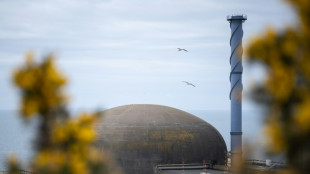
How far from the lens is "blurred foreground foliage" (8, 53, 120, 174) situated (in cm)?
744

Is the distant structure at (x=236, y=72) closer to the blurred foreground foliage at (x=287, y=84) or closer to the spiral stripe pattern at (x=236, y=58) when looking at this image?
the spiral stripe pattern at (x=236, y=58)

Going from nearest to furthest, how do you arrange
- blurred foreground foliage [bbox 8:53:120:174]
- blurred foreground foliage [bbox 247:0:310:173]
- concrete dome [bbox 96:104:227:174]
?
blurred foreground foliage [bbox 247:0:310:173] < blurred foreground foliage [bbox 8:53:120:174] < concrete dome [bbox 96:104:227:174]

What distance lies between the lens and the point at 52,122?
7.68 m

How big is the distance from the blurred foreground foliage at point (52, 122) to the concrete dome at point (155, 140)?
109 ft

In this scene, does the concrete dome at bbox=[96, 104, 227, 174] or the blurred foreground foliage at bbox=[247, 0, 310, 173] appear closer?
the blurred foreground foliage at bbox=[247, 0, 310, 173]

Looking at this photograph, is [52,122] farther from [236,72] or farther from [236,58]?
[236,72]

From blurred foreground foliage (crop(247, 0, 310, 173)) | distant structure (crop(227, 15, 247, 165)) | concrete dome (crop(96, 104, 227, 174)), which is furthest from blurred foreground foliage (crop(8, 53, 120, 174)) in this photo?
distant structure (crop(227, 15, 247, 165))

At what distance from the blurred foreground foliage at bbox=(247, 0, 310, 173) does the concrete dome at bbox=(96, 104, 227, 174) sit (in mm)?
33812

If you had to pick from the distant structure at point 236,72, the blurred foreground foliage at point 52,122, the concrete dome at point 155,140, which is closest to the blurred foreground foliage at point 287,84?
the blurred foreground foliage at point 52,122

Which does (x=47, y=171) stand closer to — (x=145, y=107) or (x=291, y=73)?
(x=291, y=73)

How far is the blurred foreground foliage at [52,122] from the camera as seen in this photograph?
7.44 metres

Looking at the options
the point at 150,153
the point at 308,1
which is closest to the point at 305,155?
the point at 308,1

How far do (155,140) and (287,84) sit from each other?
34498 mm

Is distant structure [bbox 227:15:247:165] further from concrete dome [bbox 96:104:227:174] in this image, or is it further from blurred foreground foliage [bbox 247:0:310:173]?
blurred foreground foliage [bbox 247:0:310:173]
